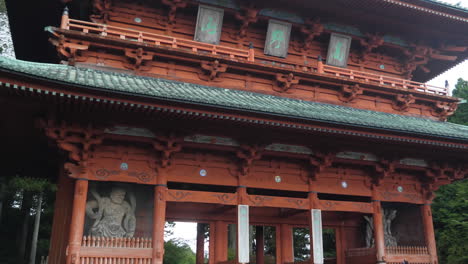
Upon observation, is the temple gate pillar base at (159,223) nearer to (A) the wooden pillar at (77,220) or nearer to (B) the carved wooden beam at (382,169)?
(A) the wooden pillar at (77,220)

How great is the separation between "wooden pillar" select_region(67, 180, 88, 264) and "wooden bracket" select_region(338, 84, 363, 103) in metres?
8.43

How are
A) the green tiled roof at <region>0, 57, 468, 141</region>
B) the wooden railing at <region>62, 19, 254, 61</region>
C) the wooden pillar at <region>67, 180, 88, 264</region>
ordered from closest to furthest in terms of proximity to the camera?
1. the green tiled roof at <region>0, 57, 468, 141</region>
2. the wooden pillar at <region>67, 180, 88, 264</region>
3. the wooden railing at <region>62, 19, 254, 61</region>

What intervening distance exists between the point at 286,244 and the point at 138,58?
7554mm

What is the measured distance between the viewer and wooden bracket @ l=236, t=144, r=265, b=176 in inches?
430

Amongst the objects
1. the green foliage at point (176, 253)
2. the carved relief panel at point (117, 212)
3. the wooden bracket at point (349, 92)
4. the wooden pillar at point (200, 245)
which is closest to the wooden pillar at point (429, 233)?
the wooden bracket at point (349, 92)

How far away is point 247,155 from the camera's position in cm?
1105

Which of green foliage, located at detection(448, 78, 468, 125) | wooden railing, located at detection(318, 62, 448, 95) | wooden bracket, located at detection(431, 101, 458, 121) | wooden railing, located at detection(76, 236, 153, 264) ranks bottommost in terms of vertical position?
wooden railing, located at detection(76, 236, 153, 264)

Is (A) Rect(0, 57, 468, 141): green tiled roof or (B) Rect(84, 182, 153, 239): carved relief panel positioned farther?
(B) Rect(84, 182, 153, 239): carved relief panel

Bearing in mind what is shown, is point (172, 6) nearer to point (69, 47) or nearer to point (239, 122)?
point (69, 47)

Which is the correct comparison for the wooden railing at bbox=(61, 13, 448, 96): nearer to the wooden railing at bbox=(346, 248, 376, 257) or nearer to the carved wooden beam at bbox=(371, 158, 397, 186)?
the carved wooden beam at bbox=(371, 158, 397, 186)

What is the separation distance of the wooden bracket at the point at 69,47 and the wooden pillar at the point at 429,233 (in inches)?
445

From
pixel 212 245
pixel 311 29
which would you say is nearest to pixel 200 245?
pixel 212 245

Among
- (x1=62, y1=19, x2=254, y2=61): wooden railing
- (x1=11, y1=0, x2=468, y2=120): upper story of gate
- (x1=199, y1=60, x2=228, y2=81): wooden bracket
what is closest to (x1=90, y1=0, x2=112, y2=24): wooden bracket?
(x1=11, y1=0, x2=468, y2=120): upper story of gate

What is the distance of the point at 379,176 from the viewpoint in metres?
12.5
